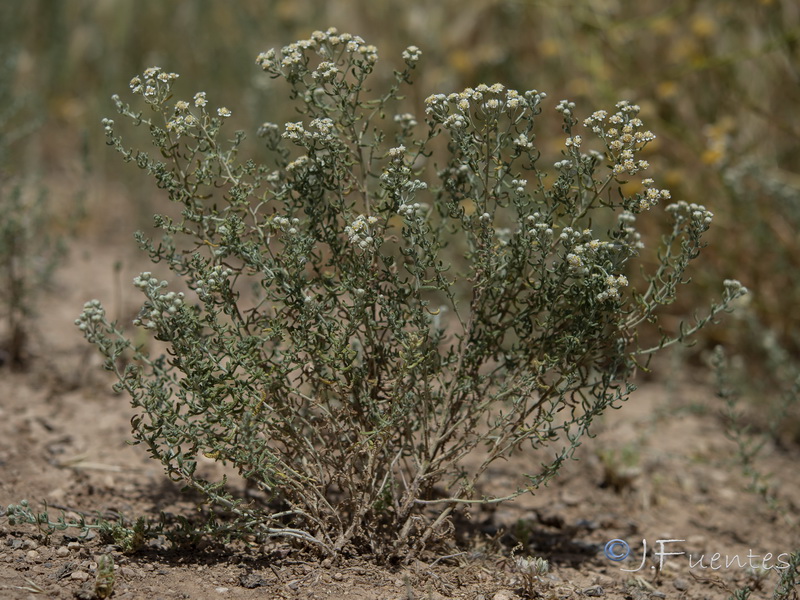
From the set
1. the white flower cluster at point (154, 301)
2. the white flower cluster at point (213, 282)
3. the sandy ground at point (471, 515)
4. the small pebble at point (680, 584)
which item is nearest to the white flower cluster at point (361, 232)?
the white flower cluster at point (213, 282)

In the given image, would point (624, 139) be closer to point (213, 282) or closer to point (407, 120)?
point (407, 120)

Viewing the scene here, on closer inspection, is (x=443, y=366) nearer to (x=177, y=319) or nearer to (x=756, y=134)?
(x=177, y=319)

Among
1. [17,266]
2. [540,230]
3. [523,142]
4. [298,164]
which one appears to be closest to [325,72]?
[298,164]

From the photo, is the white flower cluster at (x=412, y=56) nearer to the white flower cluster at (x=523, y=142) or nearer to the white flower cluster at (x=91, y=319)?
the white flower cluster at (x=523, y=142)

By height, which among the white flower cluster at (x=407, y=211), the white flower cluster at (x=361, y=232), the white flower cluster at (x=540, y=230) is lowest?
the white flower cluster at (x=361, y=232)

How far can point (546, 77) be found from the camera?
6.07m

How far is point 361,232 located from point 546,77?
4.13m

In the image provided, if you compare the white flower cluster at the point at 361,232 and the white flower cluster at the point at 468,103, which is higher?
the white flower cluster at the point at 468,103

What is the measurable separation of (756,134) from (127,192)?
4232 mm

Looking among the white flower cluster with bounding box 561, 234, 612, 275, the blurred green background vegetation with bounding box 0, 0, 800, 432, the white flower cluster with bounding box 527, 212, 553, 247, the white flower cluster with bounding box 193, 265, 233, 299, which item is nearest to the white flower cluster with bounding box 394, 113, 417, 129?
the white flower cluster with bounding box 527, 212, 553, 247

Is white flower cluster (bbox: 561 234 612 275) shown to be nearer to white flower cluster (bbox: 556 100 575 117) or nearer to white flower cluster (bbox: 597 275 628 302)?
white flower cluster (bbox: 597 275 628 302)

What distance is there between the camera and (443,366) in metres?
2.62

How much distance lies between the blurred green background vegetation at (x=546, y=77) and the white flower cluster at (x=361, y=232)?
90.0 inches

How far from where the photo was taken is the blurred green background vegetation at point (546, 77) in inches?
188
